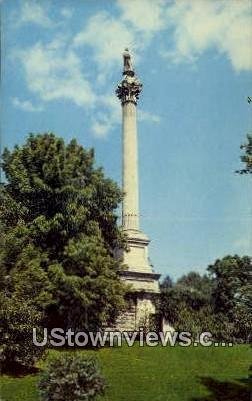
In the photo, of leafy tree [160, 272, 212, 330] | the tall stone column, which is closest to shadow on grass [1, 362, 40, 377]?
leafy tree [160, 272, 212, 330]

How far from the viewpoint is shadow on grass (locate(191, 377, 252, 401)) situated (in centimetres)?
2033

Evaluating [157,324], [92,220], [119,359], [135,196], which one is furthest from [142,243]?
[119,359]

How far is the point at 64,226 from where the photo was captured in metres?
29.6

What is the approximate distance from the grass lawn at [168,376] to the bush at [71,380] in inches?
112

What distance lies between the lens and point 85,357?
16.9m

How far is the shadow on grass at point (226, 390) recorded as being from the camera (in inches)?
800

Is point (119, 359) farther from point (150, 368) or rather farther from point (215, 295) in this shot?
point (215, 295)

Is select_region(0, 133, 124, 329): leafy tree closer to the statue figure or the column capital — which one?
the column capital

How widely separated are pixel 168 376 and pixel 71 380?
779 cm

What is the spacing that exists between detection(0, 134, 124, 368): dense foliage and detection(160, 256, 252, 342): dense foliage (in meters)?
6.75

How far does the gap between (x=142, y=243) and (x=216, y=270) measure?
2278cm

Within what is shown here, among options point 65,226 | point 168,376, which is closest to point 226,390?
point 168,376

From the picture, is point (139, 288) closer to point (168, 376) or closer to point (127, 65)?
point (168, 376)

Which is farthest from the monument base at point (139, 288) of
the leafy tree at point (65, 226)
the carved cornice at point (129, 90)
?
the carved cornice at point (129, 90)
